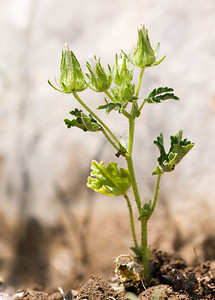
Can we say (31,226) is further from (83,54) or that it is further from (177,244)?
(83,54)

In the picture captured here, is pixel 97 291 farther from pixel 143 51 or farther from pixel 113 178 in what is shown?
pixel 143 51

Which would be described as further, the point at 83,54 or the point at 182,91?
the point at 83,54

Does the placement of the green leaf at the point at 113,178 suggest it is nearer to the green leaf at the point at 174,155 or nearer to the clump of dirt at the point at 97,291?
the green leaf at the point at 174,155

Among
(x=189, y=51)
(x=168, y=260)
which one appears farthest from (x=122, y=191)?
(x=189, y=51)

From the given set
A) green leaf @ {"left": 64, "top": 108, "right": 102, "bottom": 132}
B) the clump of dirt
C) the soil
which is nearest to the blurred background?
the soil

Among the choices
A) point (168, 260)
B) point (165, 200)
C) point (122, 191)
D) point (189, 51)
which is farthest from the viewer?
point (189, 51)

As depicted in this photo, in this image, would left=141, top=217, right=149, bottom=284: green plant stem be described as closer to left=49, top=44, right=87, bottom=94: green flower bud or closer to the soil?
the soil

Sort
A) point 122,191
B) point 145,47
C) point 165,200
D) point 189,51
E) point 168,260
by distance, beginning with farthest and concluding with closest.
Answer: point 189,51 → point 165,200 → point 168,260 → point 122,191 → point 145,47
